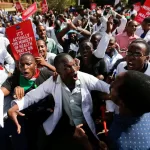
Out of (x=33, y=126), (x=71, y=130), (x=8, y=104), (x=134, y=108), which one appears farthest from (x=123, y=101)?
(x=8, y=104)

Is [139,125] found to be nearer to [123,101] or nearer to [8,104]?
[123,101]

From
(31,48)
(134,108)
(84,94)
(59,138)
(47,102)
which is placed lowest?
(59,138)

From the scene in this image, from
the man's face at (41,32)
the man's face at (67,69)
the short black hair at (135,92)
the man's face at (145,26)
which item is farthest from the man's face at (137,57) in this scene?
the man's face at (41,32)

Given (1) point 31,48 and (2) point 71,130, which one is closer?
(2) point 71,130

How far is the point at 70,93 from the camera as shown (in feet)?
7.62

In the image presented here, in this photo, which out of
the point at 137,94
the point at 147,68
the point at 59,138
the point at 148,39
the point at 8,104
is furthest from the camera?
the point at 148,39

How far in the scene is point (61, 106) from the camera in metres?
2.35

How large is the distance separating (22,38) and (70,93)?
0.99m

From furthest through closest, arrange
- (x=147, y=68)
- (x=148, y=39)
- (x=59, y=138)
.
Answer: (x=148, y=39) < (x=59, y=138) < (x=147, y=68)

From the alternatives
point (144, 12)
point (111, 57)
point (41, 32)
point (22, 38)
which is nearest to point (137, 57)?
point (111, 57)

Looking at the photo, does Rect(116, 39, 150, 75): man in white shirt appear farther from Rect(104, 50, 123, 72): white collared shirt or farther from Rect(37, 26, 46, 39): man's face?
Rect(37, 26, 46, 39): man's face

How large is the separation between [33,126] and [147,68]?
136 centimetres

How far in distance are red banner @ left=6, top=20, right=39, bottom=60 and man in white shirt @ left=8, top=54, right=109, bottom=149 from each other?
0.65 meters

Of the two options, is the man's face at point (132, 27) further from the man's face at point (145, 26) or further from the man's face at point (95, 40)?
the man's face at point (95, 40)
